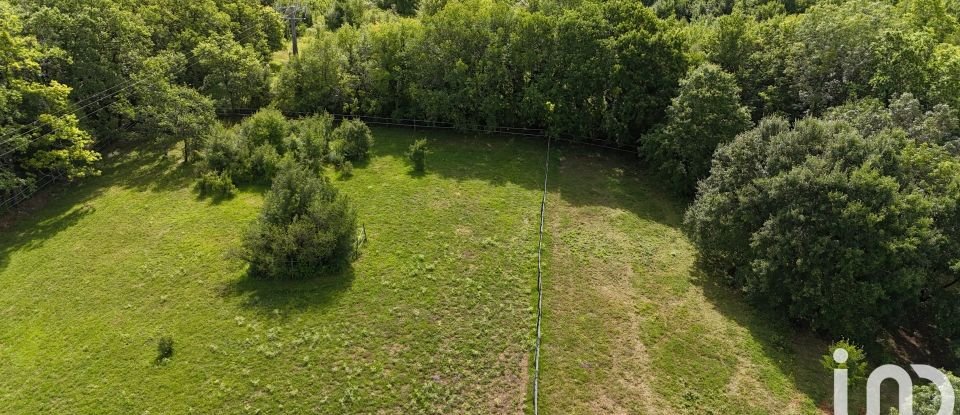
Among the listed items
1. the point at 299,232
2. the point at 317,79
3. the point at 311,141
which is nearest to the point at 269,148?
the point at 311,141

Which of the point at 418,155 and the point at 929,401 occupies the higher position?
the point at 418,155

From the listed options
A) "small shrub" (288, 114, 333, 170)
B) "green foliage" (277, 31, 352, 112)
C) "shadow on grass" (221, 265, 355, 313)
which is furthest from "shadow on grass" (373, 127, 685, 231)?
"shadow on grass" (221, 265, 355, 313)

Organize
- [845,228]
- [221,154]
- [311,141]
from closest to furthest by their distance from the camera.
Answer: [845,228] → [221,154] → [311,141]

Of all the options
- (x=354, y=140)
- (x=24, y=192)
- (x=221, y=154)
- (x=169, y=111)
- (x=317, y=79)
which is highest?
(x=317, y=79)

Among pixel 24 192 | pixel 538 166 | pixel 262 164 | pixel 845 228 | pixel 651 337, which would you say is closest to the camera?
pixel 845 228

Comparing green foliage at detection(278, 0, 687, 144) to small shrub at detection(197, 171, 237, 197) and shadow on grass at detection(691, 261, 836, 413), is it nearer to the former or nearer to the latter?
small shrub at detection(197, 171, 237, 197)

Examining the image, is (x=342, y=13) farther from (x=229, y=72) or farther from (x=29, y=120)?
(x=29, y=120)

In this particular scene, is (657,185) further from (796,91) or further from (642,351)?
(642,351)
